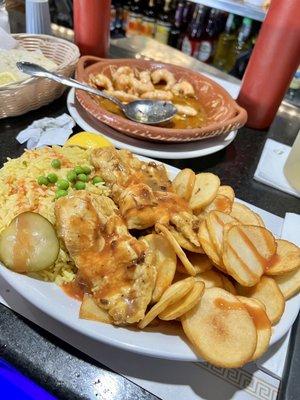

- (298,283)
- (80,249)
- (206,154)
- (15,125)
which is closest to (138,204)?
(80,249)

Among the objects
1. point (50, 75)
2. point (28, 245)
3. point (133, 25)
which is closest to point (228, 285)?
point (28, 245)

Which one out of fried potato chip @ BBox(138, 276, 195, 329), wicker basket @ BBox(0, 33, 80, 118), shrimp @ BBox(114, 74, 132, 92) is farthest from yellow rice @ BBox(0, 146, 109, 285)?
shrimp @ BBox(114, 74, 132, 92)

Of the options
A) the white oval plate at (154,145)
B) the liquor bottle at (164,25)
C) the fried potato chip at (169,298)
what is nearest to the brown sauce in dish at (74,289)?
the fried potato chip at (169,298)

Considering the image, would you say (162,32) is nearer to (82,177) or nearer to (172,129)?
(172,129)

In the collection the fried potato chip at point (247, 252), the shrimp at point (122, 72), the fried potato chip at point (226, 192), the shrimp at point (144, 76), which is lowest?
the shrimp at point (144, 76)

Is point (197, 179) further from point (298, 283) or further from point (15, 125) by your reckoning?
point (15, 125)

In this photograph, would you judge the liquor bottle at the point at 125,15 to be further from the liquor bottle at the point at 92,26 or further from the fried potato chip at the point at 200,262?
the fried potato chip at the point at 200,262

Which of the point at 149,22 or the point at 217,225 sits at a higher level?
the point at 217,225
